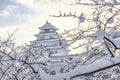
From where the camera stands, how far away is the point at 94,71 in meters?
3.96

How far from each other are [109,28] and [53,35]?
49.7 m

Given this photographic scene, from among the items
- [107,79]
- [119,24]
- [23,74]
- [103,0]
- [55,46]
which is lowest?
[55,46]

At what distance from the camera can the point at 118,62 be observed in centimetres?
407

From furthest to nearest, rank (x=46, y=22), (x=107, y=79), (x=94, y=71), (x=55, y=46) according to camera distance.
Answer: (x=46, y=22) → (x=55, y=46) → (x=107, y=79) → (x=94, y=71)

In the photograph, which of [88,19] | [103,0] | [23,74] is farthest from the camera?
[23,74]

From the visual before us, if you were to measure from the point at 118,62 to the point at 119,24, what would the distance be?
69.2 inches

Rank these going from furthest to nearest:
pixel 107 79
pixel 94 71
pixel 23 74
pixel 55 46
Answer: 1. pixel 55 46
2. pixel 23 74
3. pixel 107 79
4. pixel 94 71

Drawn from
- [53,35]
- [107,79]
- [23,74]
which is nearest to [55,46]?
[53,35]

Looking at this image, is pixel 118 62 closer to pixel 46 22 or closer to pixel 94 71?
pixel 94 71

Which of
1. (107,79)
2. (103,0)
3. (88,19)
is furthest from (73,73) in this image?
(107,79)

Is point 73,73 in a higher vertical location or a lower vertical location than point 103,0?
lower

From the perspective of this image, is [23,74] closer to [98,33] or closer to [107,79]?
[107,79]

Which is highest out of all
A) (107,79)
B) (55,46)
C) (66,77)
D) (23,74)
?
(66,77)

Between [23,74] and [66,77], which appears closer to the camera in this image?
[66,77]
